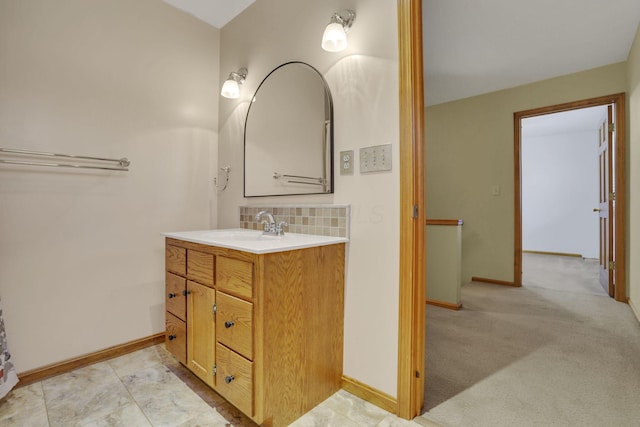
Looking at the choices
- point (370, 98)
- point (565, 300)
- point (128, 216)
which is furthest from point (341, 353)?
point (565, 300)

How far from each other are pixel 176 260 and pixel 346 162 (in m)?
1.06

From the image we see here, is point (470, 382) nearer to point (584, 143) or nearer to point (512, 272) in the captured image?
point (512, 272)

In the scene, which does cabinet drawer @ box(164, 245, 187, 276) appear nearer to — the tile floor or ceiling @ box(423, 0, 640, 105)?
the tile floor

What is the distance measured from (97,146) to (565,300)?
4126 millimetres

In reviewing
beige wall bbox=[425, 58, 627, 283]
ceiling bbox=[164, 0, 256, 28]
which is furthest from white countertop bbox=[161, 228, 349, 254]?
beige wall bbox=[425, 58, 627, 283]

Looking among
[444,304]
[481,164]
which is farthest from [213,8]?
[481,164]

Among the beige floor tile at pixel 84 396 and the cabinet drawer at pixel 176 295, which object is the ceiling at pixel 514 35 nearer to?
the cabinet drawer at pixel 176 295

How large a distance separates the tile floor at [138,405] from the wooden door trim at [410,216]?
0.20 m

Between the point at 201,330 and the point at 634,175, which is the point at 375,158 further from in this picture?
the point at 634,175

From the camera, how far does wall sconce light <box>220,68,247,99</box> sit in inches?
77.9

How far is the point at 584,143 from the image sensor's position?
17.3 ft

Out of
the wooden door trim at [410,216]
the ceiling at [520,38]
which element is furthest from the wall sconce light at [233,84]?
the ceiling at [520,38]

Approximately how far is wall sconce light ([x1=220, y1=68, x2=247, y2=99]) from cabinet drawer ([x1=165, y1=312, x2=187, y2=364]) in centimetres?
144

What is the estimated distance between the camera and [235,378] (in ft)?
3.99
